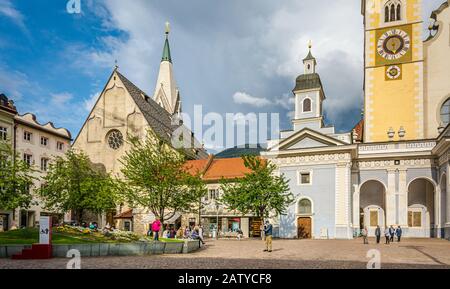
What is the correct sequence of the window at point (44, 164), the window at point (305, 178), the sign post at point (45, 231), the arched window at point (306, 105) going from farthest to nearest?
the window at point (44, 164) → the arched window at point (306, 105) → the window at point (305, 178) → the sign post at point (45, 231)

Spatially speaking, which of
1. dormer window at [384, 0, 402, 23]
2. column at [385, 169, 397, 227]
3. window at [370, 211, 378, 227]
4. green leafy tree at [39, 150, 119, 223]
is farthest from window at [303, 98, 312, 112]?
green leafy tree at [39, 150, 119, 223]

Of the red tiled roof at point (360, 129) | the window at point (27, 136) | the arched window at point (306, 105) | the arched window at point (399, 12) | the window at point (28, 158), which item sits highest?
the arched window at point (399, 12)

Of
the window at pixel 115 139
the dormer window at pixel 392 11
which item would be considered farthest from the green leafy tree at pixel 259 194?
the dormer window at pixel 392 11

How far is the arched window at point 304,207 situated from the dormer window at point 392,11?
23073 millimetres

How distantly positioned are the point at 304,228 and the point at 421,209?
489 inches

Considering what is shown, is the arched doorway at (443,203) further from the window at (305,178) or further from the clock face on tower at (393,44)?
the clock face on tower at (393,44)

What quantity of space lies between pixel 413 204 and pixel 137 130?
3452cm

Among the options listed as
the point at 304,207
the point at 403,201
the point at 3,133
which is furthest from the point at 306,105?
the point at 3,133

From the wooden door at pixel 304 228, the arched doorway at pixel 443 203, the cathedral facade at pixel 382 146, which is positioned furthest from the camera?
the wooden door at pixel 304 228

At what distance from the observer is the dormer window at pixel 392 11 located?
43.1 meters

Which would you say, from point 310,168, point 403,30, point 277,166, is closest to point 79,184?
point 277,166

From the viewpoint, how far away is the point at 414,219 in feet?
129

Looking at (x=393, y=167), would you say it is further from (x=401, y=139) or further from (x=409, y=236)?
(x=409, y=236)

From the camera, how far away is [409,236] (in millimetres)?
38250
